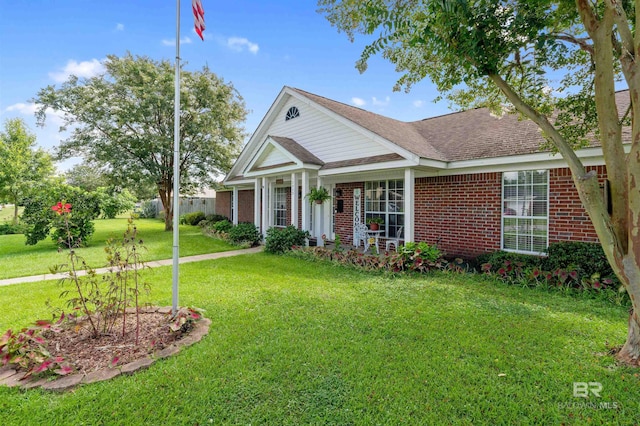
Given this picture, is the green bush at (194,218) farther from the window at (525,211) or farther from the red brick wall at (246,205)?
the window at (525,211)

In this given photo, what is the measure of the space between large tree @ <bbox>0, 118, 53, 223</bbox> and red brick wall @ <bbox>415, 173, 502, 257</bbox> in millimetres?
22962

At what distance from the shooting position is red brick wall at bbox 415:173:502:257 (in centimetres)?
805

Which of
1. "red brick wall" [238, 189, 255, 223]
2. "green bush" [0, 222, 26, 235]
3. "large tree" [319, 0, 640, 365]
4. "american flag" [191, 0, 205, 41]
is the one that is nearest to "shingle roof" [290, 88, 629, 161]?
"large tree" [319, 0, 640, 365]

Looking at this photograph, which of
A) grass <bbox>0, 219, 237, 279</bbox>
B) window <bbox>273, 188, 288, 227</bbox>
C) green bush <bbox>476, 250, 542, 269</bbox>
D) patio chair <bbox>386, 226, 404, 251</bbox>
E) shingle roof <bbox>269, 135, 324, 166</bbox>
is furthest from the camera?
window <bbox>273, 188, 288, 227</bbox>

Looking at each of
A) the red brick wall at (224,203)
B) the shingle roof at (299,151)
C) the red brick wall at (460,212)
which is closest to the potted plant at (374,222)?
the red brick wall at (460,212)

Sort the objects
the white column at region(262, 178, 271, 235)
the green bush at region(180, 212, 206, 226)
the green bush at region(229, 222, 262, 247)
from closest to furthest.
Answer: the white column at region(262, 178, 271, 235) → the green bush at region(229, 222, 262, 247) → the green bush at region(180, 212, 206, 226)

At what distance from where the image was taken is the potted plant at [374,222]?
9.96 metres

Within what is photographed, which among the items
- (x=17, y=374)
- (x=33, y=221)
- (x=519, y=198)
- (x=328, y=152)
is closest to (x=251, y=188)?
(x=328, y=152)

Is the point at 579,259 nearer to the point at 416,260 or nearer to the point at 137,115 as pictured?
the point at 416,260

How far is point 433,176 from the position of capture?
9.15 metres

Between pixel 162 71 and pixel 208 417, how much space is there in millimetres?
18444

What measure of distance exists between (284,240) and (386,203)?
3.71 m

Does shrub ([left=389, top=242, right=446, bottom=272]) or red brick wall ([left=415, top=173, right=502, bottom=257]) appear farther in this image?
red brick wall ([left=415, top=173, right=502, bottom=257])

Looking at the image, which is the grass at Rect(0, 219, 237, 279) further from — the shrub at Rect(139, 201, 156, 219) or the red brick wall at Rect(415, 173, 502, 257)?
the shrub at Rect(139, 201, 156, 219)
